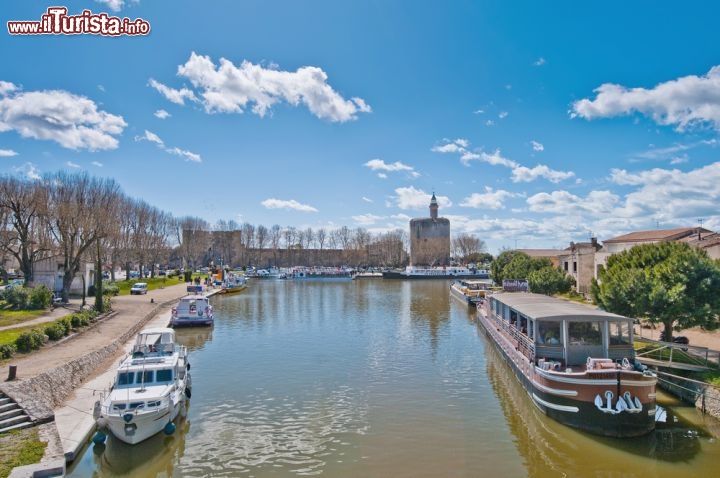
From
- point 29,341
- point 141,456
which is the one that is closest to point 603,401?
point 141,456

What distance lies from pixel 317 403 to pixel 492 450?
24.9 ft

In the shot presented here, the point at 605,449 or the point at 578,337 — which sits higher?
the point at 578,337

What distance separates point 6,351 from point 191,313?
20.1 m

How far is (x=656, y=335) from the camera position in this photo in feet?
98.2

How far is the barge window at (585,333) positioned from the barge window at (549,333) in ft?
1.60

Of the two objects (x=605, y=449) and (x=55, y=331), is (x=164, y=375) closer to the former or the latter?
(x=55, y=331)

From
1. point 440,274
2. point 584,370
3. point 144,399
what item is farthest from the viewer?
point 440,274

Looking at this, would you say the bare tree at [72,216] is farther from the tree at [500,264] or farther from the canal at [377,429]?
the tree at [500,264]

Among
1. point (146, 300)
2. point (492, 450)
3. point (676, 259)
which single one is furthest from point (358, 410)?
point (146, 300)

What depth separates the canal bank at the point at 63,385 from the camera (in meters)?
14.7

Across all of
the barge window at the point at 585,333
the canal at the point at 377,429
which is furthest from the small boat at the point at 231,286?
the barge window at the point at 585,333

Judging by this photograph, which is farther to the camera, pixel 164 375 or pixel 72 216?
pixel 72 216

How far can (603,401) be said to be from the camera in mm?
16578

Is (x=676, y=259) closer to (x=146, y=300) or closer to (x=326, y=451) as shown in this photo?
(x=326, y=451)
